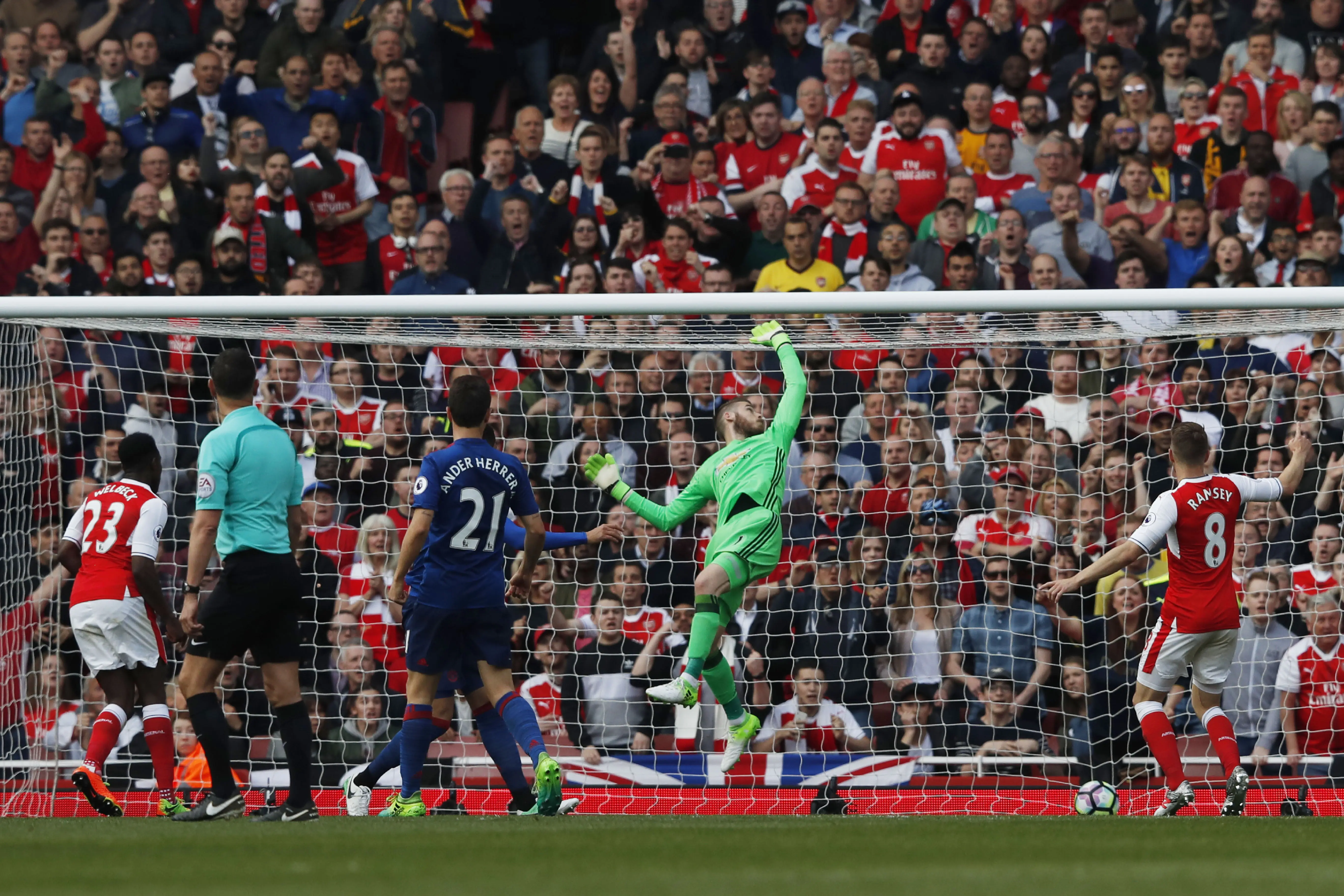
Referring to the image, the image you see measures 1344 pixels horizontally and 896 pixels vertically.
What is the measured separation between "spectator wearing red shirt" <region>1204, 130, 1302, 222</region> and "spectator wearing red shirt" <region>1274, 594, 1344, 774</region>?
3.82 meters

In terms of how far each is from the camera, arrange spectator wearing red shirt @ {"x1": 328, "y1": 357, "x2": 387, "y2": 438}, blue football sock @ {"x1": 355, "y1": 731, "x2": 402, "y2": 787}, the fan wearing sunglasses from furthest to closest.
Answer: spectator wearing red shirt @ {"x1": 328, "y1": 357, "x2": 387, "y2": 438}
the fan wearing sunglasses
blue football sock @ {"x1": 355, "y1": 731, "x2": 402, "y2": 787}

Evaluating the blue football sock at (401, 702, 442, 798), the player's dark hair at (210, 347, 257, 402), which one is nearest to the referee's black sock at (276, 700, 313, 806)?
the blue football sock at (401, 702, 442, 798)

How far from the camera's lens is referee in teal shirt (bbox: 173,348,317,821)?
24.0 feet

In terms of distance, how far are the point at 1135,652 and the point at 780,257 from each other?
416 centimetres

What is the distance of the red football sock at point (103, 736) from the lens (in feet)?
25.3

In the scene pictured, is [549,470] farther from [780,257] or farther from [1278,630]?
[1278,630]

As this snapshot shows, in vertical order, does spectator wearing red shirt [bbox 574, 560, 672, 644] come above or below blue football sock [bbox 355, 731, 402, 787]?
above

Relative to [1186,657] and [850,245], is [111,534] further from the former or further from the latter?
[850,245]

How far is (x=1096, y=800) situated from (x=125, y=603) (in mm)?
5029

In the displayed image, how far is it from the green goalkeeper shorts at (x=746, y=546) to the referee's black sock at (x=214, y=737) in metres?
2.52

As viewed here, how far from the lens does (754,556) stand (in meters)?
8.05

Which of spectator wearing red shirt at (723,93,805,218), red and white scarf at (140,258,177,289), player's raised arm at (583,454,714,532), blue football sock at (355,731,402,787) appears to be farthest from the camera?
spectator wearing red shirt at (723,93,805,218)

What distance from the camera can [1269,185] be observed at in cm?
1195

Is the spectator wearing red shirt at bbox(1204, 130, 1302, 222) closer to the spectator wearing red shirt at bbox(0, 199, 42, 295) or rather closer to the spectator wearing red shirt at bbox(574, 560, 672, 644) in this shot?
the spectator wearing red shirt at bbox(574, 560, 672, 644)
